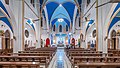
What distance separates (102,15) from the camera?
14.0 m

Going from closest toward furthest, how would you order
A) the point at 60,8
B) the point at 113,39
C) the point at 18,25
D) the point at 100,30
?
1. the point at 18,25
2. the point at 100,30
3. the point at 113,39
4. the point at 60,8

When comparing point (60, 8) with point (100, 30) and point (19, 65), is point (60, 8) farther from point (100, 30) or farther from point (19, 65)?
point (19, 65)

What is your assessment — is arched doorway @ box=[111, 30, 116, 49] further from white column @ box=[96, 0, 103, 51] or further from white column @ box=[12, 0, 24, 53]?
white column @ box=[12, 0, 24, 53]

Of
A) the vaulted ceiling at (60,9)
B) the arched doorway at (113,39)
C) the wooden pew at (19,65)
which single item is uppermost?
the vaulted ceiling at (60,9)

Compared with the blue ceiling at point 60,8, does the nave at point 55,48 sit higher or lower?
lower

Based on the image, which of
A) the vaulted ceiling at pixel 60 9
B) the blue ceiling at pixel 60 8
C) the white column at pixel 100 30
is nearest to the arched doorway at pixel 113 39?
the white column at pixel 100 30

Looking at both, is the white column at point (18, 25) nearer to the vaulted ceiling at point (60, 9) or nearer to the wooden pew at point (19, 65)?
the wooden pew at point (19, 65)

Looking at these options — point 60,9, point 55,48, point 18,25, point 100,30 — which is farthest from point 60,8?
point 18,25

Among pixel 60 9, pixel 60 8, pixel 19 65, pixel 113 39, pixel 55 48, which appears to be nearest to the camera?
pixel 19 65

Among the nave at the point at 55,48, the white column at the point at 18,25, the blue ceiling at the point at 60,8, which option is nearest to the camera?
the nave at the point at 55,48

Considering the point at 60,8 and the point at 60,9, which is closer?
the point at 60,8

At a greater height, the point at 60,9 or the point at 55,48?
the point at 60,9

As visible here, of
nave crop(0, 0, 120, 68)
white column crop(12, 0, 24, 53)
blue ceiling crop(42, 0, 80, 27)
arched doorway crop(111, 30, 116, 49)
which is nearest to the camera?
nave crop(0, 0, 120, 68)

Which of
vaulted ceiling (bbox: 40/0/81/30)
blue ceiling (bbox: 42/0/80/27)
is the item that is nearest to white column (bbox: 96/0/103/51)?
vaulted ceiling (bbox: 40/0/81/30)
